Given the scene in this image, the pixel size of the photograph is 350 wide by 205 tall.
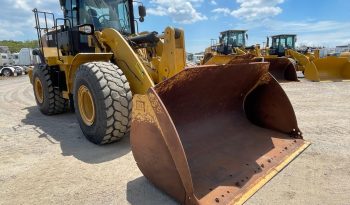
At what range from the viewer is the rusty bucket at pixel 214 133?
252cm

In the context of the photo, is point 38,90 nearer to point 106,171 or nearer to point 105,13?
point 105,13

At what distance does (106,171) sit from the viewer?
3455mm

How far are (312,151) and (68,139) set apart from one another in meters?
3.66

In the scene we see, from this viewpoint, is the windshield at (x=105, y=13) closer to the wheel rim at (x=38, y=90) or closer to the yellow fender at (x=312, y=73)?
the wheel rim at (x=38, y=90)

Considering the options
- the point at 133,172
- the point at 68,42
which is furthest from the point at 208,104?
the point at 68,42

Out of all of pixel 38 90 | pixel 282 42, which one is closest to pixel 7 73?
pixel 38 90

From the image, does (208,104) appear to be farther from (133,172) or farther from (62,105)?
(62,105)

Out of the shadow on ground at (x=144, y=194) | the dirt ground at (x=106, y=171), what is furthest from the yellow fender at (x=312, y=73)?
the shadow on ground at (x=144, y=194)

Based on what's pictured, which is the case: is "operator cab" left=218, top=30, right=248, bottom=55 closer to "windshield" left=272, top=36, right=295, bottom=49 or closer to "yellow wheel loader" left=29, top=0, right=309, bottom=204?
"windshield" left=272, top=36, right=295, bottom=49

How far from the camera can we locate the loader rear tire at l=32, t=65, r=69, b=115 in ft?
20.9

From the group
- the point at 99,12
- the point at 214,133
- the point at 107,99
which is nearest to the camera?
the point at 214,133

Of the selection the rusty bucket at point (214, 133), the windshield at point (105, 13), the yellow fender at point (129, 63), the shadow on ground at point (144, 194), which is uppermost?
the windshield at point (105, 13)

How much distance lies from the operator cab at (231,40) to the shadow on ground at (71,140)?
13016 mm

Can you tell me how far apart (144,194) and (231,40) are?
16661mm
